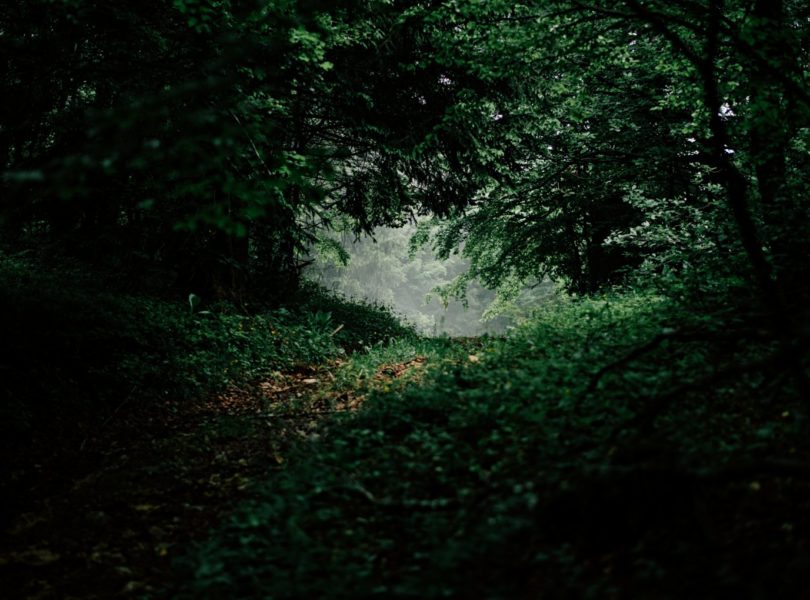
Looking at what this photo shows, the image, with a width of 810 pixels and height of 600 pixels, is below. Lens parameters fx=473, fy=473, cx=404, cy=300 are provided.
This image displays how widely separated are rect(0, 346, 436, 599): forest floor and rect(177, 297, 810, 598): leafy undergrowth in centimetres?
53

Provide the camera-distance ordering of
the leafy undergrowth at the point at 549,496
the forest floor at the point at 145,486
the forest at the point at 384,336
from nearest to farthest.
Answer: the leafy undergrowth at the point at 549,496 → the forest at the point at 384,336 → the forest floor at the point at 145,486

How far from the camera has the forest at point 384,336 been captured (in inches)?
115

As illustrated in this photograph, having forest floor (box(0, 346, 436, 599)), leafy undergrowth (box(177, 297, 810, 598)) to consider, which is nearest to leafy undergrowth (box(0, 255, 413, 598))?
forest floor (box(0, 346, 436, 599))

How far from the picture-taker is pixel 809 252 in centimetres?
584

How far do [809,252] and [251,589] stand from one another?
278 inches

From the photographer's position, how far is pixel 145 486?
507 centimetres

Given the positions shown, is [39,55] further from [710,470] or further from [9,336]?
[710,470]

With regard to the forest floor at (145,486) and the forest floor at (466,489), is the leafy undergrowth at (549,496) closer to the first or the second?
the forest floor at (466,489)

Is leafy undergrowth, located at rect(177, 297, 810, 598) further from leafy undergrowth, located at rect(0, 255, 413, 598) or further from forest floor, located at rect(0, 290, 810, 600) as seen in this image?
leafy undergrowth, located at rect(0, 255, 413, 598)

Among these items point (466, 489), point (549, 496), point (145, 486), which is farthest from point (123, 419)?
point (549, 496)

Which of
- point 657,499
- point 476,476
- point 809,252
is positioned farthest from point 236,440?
point 809,252

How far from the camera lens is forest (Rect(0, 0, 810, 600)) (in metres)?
2.91

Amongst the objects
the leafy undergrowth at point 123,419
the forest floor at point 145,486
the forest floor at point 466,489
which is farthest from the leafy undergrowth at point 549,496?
the leafy undergrowth at point 123,419

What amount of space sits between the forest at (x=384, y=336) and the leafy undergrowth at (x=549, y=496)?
2 cm
